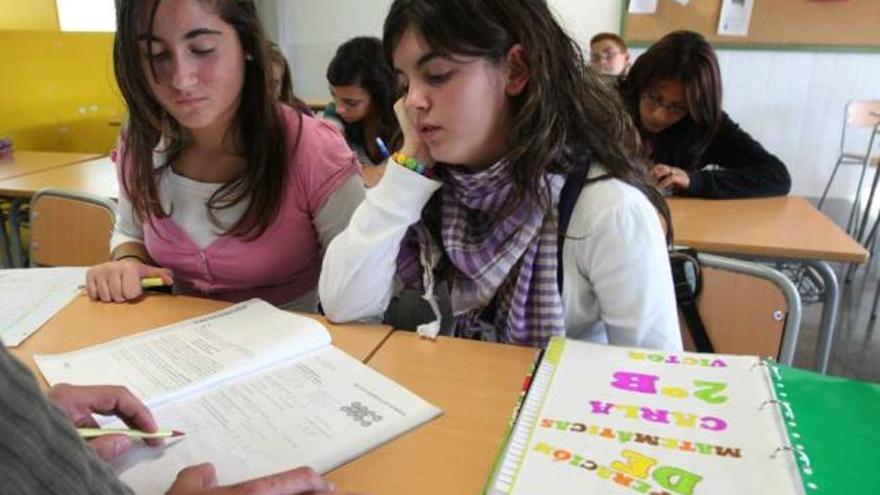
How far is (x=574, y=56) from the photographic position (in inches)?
40.7

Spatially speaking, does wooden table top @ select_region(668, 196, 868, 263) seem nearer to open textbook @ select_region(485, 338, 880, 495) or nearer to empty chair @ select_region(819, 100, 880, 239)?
open textbook @ select_region(485, 338, 880, 495)

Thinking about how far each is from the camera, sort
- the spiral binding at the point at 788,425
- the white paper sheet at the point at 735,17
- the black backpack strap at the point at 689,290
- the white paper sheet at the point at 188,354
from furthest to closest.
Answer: the white paper sheet at the point at 735,17, the black backpack strap at the point at 689,290, the white paper sheet at the point at 188,354, the spiral binding at the point at 788,425

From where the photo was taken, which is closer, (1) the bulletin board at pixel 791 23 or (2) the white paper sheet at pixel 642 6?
(1) the bulletin board at pixel 791 23

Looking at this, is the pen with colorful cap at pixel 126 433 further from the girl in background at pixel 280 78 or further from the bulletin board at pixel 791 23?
the bulletin board at pixel 791 23

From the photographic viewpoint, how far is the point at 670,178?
6.88 feet

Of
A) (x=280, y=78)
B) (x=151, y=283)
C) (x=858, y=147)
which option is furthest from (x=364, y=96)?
(x=858, y=147)

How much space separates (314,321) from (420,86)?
402 millimetres

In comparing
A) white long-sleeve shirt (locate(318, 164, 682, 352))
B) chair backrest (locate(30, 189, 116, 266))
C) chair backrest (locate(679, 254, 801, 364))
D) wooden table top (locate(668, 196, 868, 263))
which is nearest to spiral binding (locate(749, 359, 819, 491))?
white long-sleeve shirt (locate(318, 164, 682, 352))

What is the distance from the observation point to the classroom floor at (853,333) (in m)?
2.40

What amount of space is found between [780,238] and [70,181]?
2374 mm

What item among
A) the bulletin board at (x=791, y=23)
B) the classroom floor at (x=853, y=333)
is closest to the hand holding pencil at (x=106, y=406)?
the classroom floor at (x=853, y=333)

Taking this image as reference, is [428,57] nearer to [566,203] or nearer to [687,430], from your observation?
[566,203]

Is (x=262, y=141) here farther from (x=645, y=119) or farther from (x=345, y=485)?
(x=645, y=119)

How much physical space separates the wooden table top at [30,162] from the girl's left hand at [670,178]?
7.71 ft
